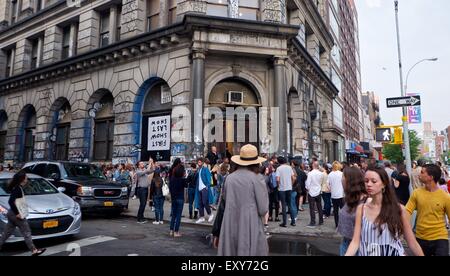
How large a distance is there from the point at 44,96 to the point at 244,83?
609 inches

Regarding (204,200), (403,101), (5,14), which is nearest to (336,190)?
(204,200)

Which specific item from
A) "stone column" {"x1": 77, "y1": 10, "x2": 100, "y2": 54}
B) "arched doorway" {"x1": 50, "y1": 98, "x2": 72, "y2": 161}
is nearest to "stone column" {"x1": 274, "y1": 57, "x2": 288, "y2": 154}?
"stone column" {"x1": 77, "y1": 10, "x2": 100, "y2": 54}

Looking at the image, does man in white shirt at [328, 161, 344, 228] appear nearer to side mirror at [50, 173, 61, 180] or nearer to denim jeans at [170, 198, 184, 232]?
denim jeans at [170, 198, 184, 232]

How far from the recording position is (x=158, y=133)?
53.0 feet

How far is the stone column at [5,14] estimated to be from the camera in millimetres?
26922

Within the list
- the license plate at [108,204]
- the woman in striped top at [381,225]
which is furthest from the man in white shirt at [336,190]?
the license plate at [108,204]

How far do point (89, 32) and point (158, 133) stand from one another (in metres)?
9.30

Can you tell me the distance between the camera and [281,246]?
7.28m

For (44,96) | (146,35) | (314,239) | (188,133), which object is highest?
(146,35)

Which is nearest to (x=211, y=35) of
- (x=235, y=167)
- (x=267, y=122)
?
(x=267, y=122)

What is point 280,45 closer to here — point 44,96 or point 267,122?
Answer: point 267,122

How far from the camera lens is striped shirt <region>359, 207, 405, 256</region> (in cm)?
285

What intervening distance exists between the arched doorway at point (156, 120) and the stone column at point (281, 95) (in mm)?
5595

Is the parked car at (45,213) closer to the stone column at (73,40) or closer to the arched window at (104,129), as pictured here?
the arched window at (104,129)
